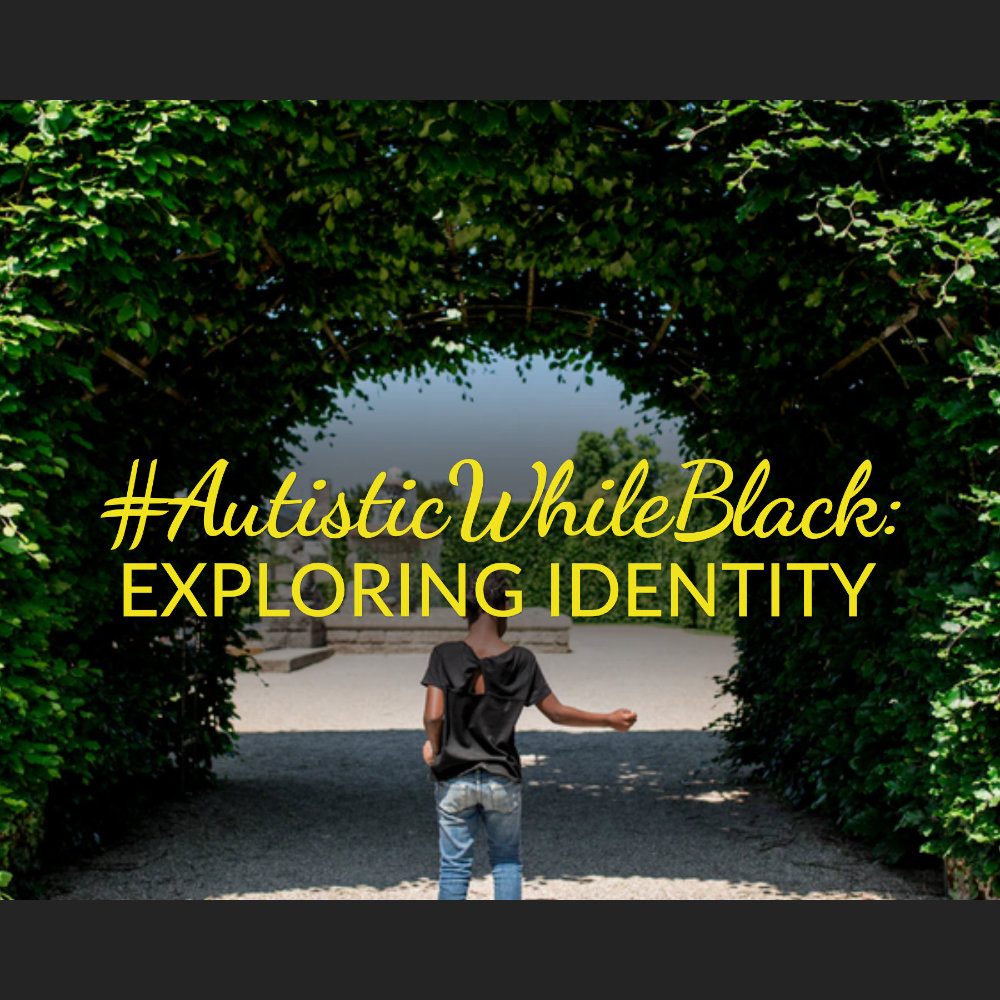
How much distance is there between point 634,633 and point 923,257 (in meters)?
18.2

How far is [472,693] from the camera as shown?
3.45 m

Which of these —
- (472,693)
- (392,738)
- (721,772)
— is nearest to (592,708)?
(392,738)

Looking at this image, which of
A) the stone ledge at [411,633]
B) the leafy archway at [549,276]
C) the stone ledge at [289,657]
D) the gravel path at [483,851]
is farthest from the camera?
the stone ledge at [411,633]

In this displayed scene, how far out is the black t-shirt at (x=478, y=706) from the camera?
342 cm

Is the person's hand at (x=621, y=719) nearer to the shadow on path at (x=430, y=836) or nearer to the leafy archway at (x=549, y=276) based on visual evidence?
the leafy archway at (x=549, y=276)

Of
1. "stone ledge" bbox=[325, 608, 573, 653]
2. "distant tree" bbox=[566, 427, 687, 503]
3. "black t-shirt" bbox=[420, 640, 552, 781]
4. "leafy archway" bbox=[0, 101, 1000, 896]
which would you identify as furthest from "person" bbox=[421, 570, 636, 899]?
"distant tree" bbox=[566, 427, 687, 503]

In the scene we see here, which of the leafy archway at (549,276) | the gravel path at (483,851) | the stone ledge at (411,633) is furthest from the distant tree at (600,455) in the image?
the leafy archway at (549,276)

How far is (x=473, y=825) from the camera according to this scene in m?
3.57

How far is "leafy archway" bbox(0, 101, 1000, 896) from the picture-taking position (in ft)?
12.5

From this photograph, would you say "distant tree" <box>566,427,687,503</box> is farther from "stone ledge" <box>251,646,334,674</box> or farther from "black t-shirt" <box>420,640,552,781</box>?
"black t-shirt" <box>420,640,552,781</box>

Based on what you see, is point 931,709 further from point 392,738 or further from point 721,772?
point 392,738

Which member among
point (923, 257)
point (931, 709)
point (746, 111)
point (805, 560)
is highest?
point (746, 111)

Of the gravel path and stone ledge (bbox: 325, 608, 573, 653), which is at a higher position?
stone ledge (bbox: 325, 608, 573, 653)

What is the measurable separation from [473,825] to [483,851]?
209cm
